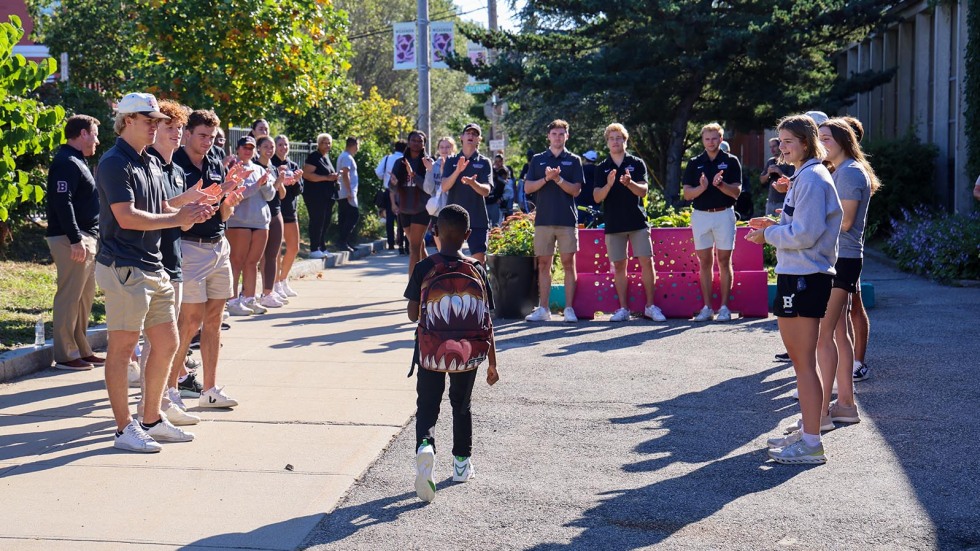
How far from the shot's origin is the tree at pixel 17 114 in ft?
26.8

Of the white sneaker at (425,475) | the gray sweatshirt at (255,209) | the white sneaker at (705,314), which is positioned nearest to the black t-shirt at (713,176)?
the white sneaker at (705,314)

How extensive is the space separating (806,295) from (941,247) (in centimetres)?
976

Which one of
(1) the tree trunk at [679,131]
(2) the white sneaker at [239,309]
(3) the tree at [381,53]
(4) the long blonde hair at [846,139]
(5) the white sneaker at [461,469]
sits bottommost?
(5) the white sneaker at [461,469]

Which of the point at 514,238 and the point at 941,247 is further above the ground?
the point at 514,238

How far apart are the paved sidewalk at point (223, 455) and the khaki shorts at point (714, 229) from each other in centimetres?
325

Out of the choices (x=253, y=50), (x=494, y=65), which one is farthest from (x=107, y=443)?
A: (x=494, y=65)

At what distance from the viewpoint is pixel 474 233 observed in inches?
468

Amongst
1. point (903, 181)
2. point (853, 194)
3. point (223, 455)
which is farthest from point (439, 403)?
point (903, 181)

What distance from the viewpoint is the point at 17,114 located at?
27.2ft

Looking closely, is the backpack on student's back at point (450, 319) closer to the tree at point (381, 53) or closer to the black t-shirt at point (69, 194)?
the black t-shirt at point (69, 194)

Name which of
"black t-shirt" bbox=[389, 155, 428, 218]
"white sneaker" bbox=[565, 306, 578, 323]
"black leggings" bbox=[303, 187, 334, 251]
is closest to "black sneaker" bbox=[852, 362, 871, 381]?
"white sneaker" bbox=[565, 306, 578, 323]

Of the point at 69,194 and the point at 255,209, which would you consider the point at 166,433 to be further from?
the point at 255,209

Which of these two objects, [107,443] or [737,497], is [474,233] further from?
[737,497]

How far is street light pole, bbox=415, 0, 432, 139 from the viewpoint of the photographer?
25.1 meters
